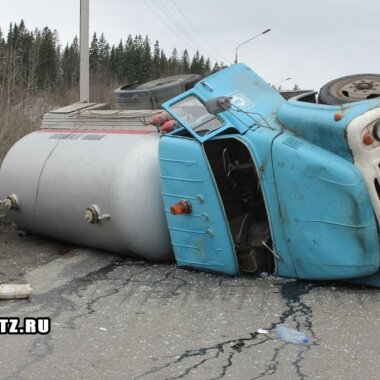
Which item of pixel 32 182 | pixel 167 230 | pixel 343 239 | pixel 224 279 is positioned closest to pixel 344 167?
pixel 343 239

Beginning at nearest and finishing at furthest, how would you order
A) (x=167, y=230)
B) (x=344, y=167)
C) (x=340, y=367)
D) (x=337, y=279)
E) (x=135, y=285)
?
(x=340, y=367) → (x=344, y=167) → (x=337, y=279) → (x=135, y=285) → (x=167, y=230)

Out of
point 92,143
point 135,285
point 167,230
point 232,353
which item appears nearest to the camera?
point 232,353

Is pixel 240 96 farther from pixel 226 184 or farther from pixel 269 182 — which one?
pixel 269 182

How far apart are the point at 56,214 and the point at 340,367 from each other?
13.1 ft

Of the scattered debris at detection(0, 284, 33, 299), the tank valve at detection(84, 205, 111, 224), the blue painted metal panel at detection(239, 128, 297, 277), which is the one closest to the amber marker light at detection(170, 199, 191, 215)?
the blue painted metal panel at detection(239, 128, 297, 277)

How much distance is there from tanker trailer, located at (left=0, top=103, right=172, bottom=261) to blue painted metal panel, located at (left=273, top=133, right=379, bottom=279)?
143 centimetres

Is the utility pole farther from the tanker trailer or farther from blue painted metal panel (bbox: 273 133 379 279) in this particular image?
blue painted metal panel (bbox: 273 133 379 279)

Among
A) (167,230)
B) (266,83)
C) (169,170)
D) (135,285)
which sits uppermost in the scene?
(266,83)

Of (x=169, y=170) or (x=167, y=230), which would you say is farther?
(x=167, y=230)

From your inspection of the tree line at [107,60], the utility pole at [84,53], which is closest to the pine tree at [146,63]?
the tree line at [107,60]

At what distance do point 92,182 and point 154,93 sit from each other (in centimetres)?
177

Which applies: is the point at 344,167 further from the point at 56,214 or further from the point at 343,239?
the point at 56,214

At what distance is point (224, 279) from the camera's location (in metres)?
5.25

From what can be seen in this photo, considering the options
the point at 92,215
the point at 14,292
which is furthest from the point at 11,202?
the point at 14,292
